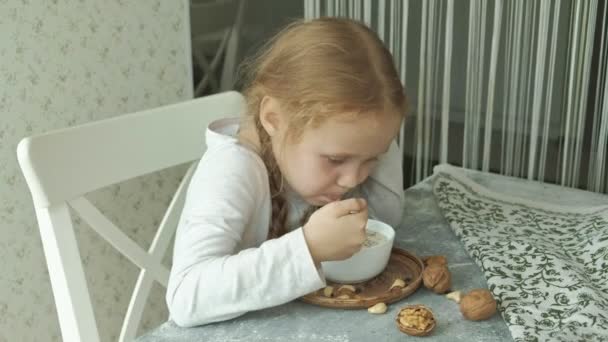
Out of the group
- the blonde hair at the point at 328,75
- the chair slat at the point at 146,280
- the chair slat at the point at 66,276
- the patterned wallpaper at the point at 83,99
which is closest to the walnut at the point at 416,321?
the blonde hair at the point at 328,75

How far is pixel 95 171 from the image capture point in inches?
40.8

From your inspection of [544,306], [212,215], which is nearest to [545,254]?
[544,306]

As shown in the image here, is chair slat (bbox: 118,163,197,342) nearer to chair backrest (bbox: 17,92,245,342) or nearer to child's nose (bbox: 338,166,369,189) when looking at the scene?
chair backrest (bbox: 17,92,245,342)

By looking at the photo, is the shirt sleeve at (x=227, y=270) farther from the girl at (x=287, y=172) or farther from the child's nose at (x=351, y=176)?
the child's nose at (x=351, y=176)

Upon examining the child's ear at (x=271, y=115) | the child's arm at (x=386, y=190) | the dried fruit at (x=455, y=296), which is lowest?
the dried fruit at (x=455, y=296)

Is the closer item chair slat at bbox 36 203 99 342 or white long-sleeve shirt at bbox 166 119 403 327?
white long-sleeve shirt at bbox 166 119 403 327

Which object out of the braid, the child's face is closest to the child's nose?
the child's face

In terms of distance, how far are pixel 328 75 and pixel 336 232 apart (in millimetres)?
203

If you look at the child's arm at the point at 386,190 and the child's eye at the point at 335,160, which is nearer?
the child's eye at the point at 335,160

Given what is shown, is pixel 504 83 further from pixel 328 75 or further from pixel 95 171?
pixel 95 171

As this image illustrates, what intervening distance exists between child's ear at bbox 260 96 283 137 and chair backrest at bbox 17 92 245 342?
0.26 metres

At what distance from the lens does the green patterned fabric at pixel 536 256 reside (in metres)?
0.79

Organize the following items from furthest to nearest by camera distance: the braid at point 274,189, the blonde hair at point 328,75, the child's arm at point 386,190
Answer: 1. the child's arm at point 386,190
2. the braid at point 274,189
3. the blonde hair at point 328,75

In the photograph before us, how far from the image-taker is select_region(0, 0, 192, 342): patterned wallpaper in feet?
4.60
